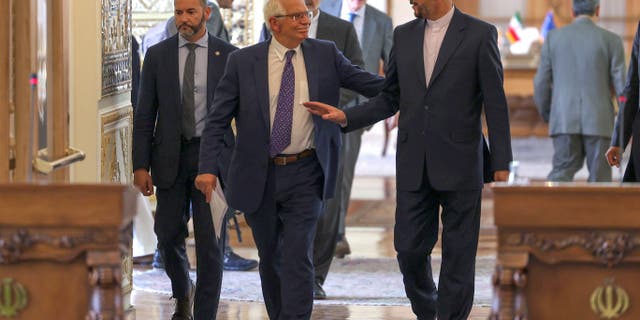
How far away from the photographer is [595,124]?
10.3m

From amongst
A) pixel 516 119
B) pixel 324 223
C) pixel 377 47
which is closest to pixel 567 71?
pixel 377 47

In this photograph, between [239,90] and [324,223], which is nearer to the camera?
[239,90]

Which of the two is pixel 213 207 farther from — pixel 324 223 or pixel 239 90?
pixel 324 223

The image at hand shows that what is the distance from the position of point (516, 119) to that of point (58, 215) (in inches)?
528

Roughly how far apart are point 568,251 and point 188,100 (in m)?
2.64

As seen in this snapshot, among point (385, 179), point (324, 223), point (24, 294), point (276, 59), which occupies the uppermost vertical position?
point (276, 59)

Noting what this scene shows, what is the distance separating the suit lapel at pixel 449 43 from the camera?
20.8 feet

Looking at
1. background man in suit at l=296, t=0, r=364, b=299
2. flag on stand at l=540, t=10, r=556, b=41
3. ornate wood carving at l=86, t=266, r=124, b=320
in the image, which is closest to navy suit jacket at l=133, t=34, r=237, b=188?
background man in suit at l=296, t=0, r=364, b=299

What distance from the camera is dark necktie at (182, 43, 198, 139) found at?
6.96 metres

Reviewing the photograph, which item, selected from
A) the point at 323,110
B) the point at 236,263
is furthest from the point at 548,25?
the point at 323,110

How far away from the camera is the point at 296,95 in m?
6.52

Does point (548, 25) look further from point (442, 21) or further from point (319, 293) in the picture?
point (442, 21)

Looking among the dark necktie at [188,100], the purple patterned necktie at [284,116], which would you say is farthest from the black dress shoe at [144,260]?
the purple patterned necktie at [284,116]

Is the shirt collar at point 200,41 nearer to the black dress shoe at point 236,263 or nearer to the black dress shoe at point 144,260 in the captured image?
the black dress shoe at point 236,263
